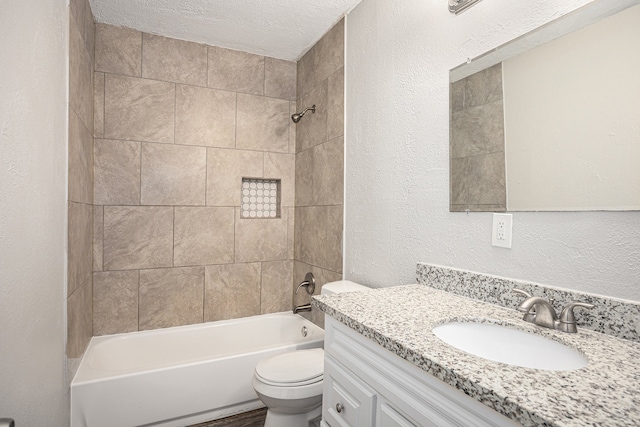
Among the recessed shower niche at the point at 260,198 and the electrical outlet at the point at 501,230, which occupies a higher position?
the recessed shower niche at the point at 260,198

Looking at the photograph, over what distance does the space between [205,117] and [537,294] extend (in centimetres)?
241

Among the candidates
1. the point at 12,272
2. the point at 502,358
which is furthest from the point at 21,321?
the point at 502,358

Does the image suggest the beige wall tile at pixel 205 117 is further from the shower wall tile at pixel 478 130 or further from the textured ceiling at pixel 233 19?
the shower wall tile at pixel 478 130

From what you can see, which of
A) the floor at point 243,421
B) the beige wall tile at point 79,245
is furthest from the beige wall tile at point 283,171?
the floor at point 243,421

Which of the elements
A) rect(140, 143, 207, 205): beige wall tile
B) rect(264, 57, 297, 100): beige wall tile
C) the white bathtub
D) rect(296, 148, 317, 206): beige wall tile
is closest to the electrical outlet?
the white bathtub

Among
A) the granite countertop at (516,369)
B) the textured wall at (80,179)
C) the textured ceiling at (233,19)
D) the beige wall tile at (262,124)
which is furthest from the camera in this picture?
the beige wall tile at (262,124)

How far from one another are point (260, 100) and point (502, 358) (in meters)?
2.49

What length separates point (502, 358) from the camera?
1.00 metres

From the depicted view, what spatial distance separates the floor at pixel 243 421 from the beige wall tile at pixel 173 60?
232cm

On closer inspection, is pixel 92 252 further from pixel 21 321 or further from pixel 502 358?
pixel 502 358

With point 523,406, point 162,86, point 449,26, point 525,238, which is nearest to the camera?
point 523,406

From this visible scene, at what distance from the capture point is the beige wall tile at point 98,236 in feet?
7.56

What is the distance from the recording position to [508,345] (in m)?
1.01

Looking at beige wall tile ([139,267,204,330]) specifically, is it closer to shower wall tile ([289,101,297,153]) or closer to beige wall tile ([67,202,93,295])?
beige wall tile ([67,202,93,295])
